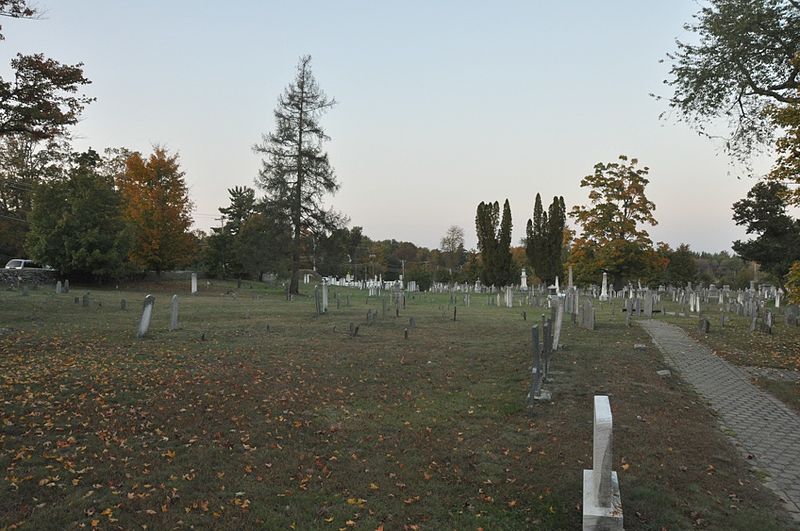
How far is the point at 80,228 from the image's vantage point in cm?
3409

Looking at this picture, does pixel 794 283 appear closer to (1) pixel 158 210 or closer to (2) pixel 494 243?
(1) pixel 158 210

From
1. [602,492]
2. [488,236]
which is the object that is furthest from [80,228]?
[488,236]

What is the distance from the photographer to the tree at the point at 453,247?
A: 383 ft

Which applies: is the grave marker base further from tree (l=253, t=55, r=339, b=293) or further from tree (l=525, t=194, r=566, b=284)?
tree (l=525, t=194, r=566, b=284)

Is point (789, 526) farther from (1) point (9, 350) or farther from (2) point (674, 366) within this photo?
(1) point (9, 350)

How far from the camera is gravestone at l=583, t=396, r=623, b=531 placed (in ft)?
12.6

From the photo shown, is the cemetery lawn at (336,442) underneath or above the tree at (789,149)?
underneath

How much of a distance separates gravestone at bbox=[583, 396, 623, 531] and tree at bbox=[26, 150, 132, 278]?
115 feet

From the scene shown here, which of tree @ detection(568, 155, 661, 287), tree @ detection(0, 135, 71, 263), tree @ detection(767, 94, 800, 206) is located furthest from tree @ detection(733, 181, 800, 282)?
tree @ detection(0, 135, 71, 263)

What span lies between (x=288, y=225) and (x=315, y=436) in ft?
113

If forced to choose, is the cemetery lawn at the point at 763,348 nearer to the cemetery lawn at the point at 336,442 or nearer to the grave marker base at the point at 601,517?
the cemetery lawn at the point at 336,442

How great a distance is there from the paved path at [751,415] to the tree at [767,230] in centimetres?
3176

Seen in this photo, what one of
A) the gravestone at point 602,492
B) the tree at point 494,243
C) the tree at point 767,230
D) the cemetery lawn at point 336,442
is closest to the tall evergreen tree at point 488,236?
the tree at point 494,243

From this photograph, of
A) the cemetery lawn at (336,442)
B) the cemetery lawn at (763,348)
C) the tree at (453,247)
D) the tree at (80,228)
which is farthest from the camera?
the tree at (453,247)
